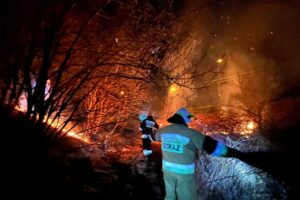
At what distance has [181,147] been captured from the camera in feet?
16.7

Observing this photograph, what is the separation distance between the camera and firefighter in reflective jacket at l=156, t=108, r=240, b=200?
16.2 feet

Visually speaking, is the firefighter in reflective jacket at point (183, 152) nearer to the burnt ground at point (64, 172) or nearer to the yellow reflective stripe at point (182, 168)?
the yellow reflective stripe at point (182, 168)

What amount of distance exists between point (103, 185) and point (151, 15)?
17.0 ft

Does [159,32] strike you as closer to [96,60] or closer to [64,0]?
[96,60]

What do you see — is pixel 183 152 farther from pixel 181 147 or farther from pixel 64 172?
pixel 64 172

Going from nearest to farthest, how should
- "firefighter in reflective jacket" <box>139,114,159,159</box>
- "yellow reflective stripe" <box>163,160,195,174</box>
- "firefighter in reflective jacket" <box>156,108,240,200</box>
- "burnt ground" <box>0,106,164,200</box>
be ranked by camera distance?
"firefighter in reflective jacket" <box>156,108,240,200</box> < "yellow reflective stripe" <box>163,160,195,174</box> < "burnt ground" <box>0,106,164,200</box> < "firefighter in reflective jacket" <box>139,114,159,159</box>

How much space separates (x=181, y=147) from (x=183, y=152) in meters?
0.09

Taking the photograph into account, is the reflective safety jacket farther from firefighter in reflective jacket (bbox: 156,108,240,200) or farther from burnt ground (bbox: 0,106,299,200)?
burnt ground (bbox: 0,106,299,200)

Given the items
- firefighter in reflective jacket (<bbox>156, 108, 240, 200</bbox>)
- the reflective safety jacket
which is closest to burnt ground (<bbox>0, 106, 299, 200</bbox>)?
firefighter in reflective jacket (<bbox>156, 108, 240, 200</bbox>)

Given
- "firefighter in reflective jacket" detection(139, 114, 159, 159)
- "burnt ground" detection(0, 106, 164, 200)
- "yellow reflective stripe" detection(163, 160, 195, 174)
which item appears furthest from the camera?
"firefighter in reflective jacket" detection(139, 114, 159, 159)

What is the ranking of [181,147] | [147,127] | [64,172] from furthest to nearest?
[147,127] < [64,172] < [181,147]

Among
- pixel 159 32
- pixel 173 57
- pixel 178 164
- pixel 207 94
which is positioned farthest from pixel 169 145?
pixel 207 94

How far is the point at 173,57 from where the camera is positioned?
37.2 ft

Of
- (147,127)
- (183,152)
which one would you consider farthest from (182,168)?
(147,127)
